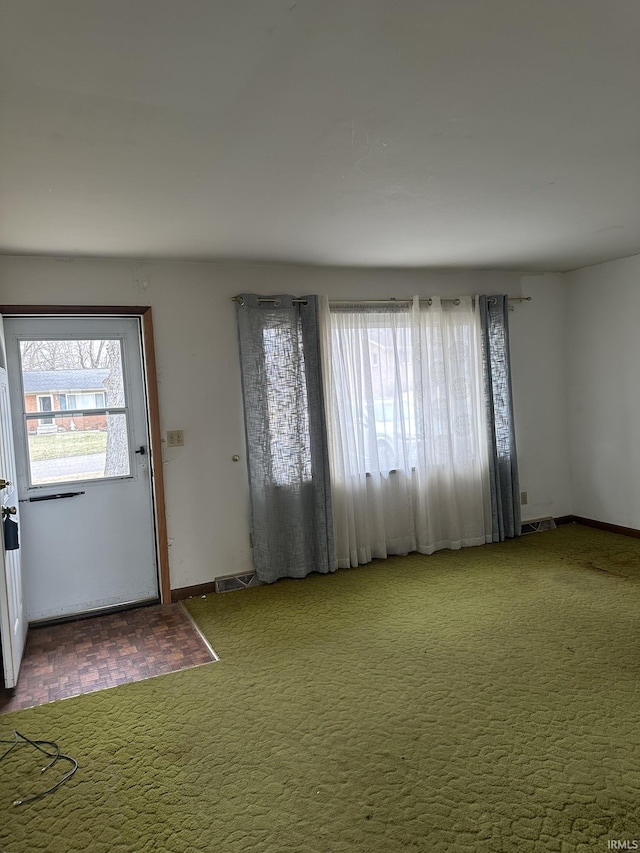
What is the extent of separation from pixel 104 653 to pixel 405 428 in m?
2.77

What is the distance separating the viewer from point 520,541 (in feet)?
17.0

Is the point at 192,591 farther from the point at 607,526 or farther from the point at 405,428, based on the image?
the point at 607,526

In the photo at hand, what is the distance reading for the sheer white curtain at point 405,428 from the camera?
4.62 m

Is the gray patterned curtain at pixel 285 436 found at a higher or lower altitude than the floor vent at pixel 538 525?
higher

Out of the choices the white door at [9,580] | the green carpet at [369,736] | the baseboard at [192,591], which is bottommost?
the green carpet at [369,736]

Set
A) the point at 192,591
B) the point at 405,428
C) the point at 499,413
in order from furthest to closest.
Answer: the point at 499,413 → the point at 405,428 → the point at 192,591

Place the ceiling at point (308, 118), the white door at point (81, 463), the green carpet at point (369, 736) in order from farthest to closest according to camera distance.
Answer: the white door at point (81, 463), the green carpet at point (369, 736), the ceiling at point (308, 118)

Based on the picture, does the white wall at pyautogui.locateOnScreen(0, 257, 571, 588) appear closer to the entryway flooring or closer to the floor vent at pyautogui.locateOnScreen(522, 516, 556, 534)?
the entryway flooring

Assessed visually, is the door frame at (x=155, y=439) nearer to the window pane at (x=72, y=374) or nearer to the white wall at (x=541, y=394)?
the window pane at (x=72, y=374)

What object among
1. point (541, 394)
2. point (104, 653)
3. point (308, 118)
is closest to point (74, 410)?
point (104, 653)

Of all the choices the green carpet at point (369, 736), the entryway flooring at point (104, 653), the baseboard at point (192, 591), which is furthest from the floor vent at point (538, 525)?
the entryway flooring at point (104, 653)

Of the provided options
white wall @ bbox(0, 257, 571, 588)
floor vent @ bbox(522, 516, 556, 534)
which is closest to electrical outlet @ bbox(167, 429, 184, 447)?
white wall @ bbox(0, 257, 571, 588)

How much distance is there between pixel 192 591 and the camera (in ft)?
13.9

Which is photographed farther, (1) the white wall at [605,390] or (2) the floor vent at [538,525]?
(2) the floor vent at [538,525]
